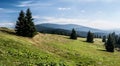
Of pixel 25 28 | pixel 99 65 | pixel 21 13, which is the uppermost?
pixel 21 13

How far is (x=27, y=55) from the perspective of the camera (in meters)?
46.1

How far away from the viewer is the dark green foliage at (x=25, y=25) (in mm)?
73188

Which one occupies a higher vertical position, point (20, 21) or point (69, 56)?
point (20, 21)

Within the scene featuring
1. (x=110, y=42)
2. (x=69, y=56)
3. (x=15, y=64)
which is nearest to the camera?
(x=15, y=64)

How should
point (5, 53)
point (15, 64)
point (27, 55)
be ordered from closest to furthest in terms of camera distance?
1. point (15, 64)
2. point (5, 53)
3. point (27, 55)

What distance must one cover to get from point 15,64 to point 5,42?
18256 mm

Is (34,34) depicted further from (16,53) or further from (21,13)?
(16,53)

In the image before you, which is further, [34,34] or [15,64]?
[34,34]

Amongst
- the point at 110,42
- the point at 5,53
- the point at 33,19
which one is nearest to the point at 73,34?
the point at 110,42

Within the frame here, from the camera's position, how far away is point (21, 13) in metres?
77.0

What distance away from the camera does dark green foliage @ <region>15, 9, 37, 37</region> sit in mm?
73188

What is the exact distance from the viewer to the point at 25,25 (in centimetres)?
7400

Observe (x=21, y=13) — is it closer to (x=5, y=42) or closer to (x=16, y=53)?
(x=5, y=42)

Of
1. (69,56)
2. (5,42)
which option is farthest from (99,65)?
(5,42)
